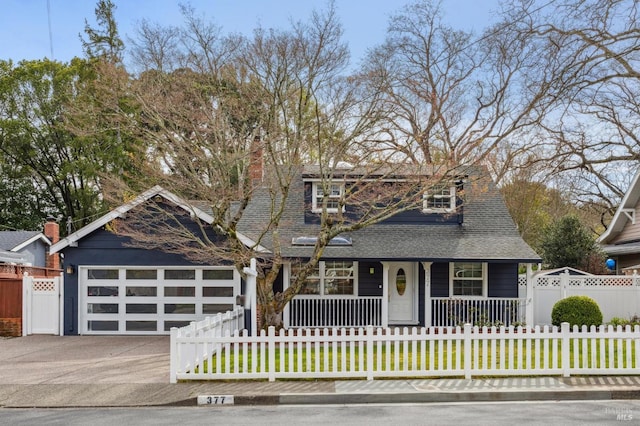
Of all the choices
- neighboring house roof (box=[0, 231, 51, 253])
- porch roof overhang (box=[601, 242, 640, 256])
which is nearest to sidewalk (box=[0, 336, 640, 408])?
porch roof overhang (box=[601, 242, 640, 256])

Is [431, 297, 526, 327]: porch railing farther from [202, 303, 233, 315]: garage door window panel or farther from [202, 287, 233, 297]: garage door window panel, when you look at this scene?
[202, 303, 233, 315]: garage door window panel

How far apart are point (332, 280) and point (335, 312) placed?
3.72 ft

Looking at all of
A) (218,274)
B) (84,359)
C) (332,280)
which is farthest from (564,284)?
(84,359)

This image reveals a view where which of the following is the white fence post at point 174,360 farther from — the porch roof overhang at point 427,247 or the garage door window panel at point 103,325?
the garage door window panel at point 103,325

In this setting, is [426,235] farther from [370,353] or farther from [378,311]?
[370,353]

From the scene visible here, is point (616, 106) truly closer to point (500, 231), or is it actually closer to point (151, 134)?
point (500, 231)

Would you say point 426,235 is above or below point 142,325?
above

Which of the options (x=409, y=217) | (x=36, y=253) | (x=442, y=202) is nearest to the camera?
(x=409, y=217)

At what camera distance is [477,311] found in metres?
19.3

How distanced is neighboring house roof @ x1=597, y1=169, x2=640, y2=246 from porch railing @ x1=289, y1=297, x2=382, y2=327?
11.8 m

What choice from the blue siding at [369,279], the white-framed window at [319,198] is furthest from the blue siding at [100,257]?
the blue siding at [369,279]

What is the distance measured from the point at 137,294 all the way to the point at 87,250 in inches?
79.2

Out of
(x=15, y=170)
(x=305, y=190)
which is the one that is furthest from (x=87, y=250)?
(x=15, y=170)

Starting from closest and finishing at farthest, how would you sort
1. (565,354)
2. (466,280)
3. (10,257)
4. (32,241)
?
(565,354) → (466,280) → (10,257) → (32,241)
